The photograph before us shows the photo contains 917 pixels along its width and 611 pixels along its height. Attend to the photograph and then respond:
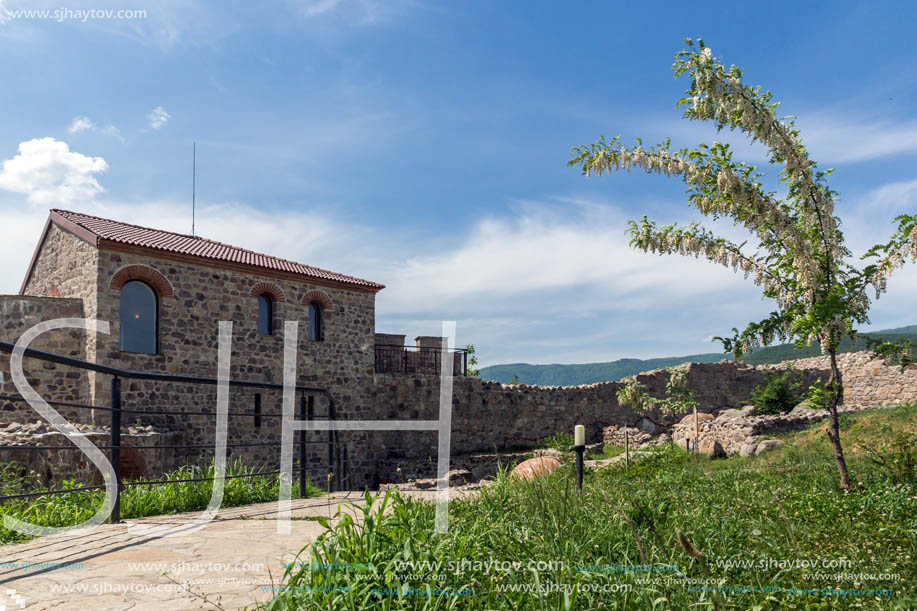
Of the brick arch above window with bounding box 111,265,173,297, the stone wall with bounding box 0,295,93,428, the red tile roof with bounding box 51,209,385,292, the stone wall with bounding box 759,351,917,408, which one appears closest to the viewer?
the stone wall with bounding box 0,295,93,428

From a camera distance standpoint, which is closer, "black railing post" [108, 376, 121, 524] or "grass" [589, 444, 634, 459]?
"black railing post" [108, 376, 121, 524]

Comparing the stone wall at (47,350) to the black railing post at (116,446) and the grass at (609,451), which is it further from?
the grass at (609,451)

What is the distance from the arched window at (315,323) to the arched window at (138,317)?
14.4 feet

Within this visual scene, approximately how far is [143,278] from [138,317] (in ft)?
3.17

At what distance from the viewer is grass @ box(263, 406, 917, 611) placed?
2.44 metres

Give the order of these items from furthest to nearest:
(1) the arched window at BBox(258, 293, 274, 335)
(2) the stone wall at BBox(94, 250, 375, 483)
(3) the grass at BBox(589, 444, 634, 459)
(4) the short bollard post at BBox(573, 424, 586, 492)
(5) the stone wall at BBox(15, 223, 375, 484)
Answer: (3) the grass at BBox(589, 444, 634, 459)
(1) the arched window at BBox(258, 293, 274, 335)
(2) the stone wall at BBox(94, 250, 375, 483)
(5) the stone wall at BBox(15, 223, 375, 484)
(4) the short bollard post at BBox(573, 424, 586, 492)

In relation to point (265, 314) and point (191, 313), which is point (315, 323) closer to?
point (265, 314)

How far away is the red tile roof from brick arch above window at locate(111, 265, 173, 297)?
1.98 feet

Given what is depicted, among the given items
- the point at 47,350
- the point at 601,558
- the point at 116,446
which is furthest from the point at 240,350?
the point at 601,558

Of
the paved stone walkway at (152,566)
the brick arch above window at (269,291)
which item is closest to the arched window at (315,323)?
the brick arch above window at (269,291)

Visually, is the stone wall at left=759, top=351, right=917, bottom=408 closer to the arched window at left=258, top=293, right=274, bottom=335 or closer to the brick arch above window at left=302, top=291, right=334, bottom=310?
the brick arch above window at left=302, top=291, right=334, bottom=310

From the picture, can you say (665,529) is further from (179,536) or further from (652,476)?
(652,476)

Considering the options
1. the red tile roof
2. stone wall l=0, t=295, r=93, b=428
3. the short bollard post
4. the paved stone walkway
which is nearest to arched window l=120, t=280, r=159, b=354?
stone wall l=0, t=295, r=93, b=428

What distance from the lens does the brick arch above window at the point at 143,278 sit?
45.4ft
